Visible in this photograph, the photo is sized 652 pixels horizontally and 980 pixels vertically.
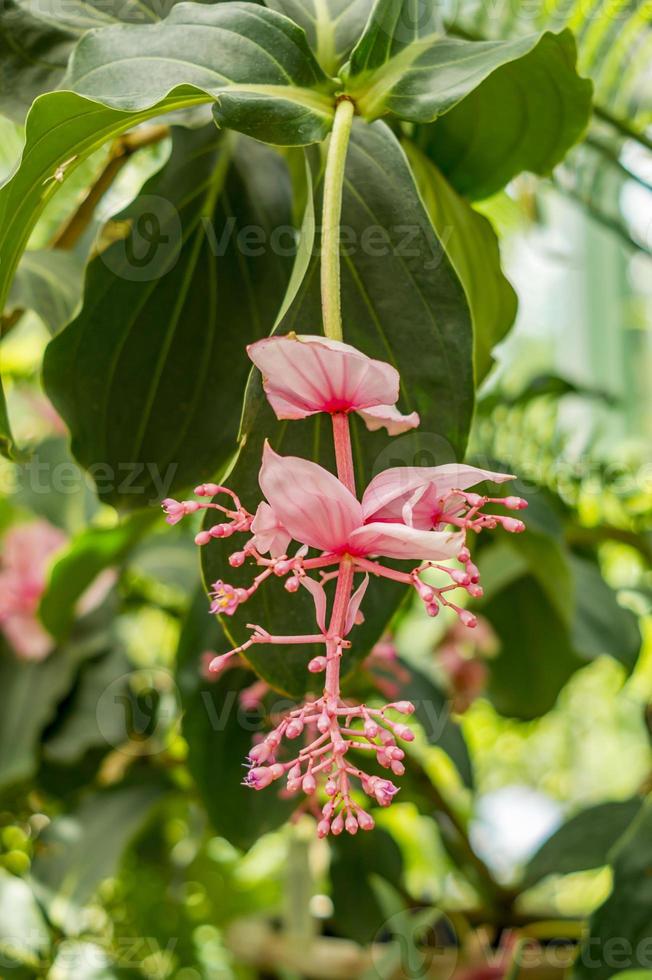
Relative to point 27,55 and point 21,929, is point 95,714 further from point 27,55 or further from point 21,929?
point 27,55

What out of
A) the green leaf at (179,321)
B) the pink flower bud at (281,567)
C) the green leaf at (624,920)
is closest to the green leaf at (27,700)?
the green leaf at (179,321)

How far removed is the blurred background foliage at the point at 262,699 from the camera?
0.65m

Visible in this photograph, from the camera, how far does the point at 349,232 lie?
0.43m

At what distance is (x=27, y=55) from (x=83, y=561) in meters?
0.35

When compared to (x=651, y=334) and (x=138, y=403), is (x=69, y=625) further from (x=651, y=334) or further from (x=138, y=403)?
(x=651, y=334)

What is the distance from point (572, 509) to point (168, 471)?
16.2 inches

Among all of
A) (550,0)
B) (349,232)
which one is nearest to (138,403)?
(349,232)

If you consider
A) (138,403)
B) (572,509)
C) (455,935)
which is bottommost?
(455,935)

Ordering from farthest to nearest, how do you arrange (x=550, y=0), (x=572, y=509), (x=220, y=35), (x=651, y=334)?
(x=651, y=334) < (x=572, y=509) < (x=550, y=0) < (x=220, y=35)

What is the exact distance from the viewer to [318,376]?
0.31 metres

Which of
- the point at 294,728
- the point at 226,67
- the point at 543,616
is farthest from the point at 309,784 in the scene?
the point at 543,616
